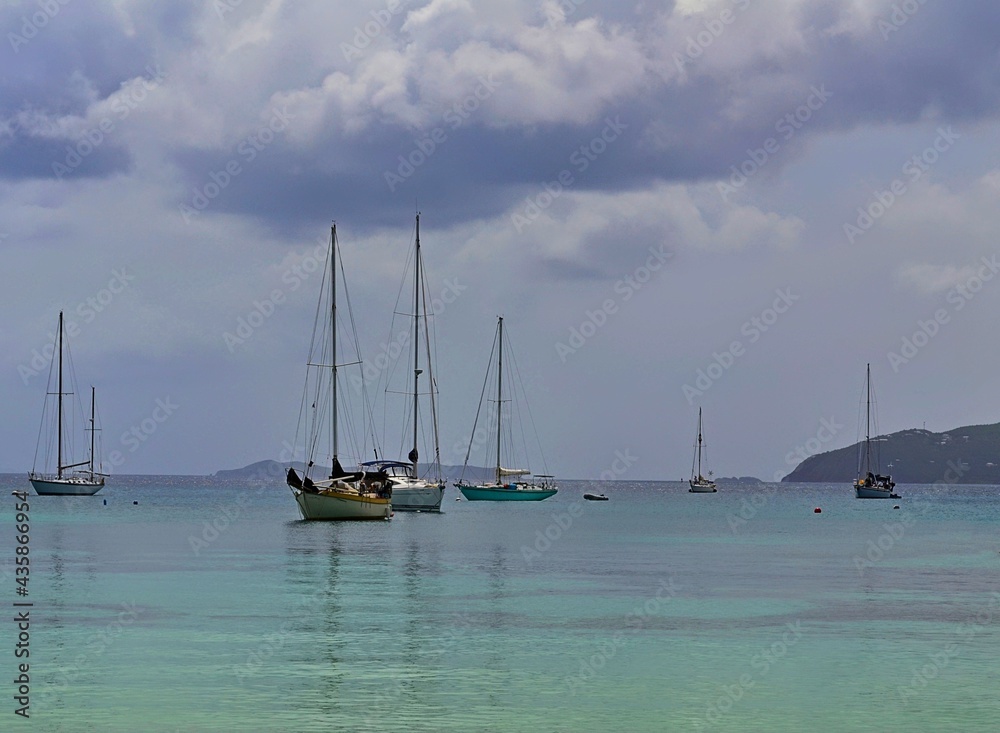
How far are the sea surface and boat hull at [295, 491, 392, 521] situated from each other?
20540mm

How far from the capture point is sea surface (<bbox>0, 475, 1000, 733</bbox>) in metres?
27.7

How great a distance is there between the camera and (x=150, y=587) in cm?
5141

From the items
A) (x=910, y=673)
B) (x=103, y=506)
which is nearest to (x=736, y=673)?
(x=910, y=673)

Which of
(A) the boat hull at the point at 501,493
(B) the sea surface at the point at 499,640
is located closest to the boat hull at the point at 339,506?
(B) the sea surface at the point at 499,640

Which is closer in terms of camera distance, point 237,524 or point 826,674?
point 826,674

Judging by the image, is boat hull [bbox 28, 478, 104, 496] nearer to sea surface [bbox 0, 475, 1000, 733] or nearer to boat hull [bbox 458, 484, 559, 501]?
boat hull [bbox 458, 484, 559, 501]

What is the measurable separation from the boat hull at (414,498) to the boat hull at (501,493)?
41.1 meters

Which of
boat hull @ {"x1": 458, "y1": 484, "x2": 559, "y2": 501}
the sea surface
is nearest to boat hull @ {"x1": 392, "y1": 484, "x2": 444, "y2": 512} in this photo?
boat hull @ {"x1": 458, "y1": 484, "x2": 559, "y2": 501}

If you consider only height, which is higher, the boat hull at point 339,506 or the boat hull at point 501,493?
the boat hull at point 339,506

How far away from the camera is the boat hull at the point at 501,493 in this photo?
164625 millimetres

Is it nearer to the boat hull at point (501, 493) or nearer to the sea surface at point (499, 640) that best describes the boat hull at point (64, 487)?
the boat hull at point (501, 493)

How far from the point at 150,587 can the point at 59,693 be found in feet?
74.5

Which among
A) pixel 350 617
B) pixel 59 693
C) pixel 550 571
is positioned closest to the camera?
pixel 59 693

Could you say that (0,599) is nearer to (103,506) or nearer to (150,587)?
(150,587)
